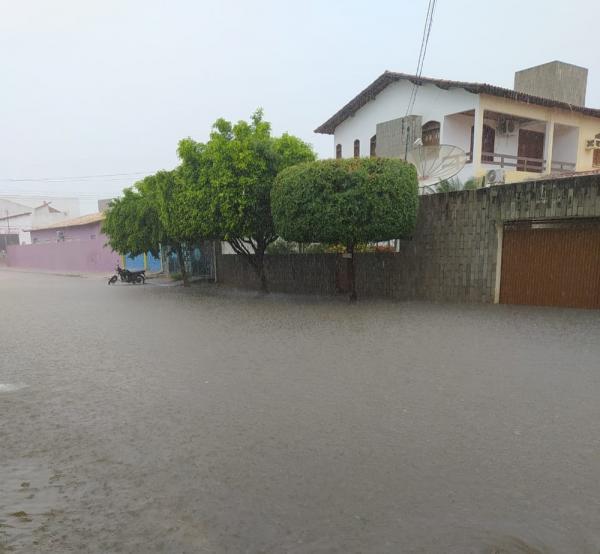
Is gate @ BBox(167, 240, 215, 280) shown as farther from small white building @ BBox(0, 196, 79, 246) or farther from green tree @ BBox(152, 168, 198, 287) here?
small white building @ BBox(0, 196, 79, 246)

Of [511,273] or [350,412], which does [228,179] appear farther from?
[350,412]

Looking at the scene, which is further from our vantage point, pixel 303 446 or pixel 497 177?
pixel 497 177

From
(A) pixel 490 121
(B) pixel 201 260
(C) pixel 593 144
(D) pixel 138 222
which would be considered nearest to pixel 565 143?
(C) pixel 593 144

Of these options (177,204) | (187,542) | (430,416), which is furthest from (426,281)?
(187,542)

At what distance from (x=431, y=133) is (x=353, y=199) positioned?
31.8 feet

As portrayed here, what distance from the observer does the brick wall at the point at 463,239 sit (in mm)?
10102

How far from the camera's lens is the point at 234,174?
1274 cm

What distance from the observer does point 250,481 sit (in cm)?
290

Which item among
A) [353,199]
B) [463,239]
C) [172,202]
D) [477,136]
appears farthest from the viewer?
[477,136]

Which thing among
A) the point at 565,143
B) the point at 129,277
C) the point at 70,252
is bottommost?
the point at 129,277

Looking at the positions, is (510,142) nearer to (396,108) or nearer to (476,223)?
(396,108)

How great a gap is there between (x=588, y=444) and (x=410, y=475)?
1.49m

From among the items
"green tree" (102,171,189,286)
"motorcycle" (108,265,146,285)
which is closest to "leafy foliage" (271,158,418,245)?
"green tree" (102,171,189,286)

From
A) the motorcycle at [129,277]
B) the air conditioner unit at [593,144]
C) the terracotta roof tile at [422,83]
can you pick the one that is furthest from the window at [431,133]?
the motorcycle at [129,277]
